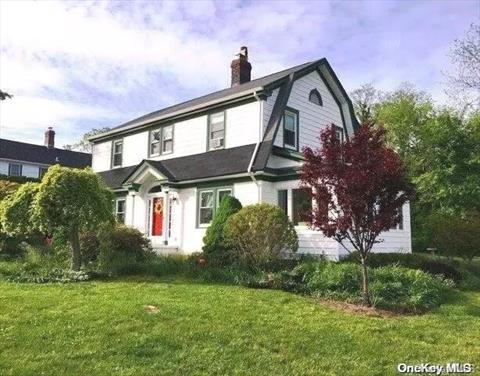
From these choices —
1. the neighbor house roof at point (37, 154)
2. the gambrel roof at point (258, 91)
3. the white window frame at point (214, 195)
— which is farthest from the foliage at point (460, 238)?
the neighbor house roof at point (37, 154)

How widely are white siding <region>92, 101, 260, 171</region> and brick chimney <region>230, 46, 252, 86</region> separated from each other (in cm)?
404

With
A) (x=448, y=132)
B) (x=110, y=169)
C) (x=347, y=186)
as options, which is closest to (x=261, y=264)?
(x=347, y=186)

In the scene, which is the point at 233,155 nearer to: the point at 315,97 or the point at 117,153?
the point at 315,97

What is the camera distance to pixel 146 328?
23.0 ft

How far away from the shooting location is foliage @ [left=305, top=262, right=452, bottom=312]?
31.0 ft

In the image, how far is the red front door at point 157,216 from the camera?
2031 cm

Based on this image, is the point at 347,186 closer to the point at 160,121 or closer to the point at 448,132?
the point at 160,121

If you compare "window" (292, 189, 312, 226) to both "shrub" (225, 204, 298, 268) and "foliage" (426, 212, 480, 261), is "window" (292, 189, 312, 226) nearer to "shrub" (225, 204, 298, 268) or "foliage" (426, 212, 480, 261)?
"shrub" (225, 204, 298, 268)

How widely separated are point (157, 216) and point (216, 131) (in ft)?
14.7

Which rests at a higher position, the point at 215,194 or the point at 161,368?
the point at 215,194

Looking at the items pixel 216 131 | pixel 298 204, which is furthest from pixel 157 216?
pixel 298 204

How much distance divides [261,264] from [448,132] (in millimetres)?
16656

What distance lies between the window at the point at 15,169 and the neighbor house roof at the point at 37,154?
626 mm

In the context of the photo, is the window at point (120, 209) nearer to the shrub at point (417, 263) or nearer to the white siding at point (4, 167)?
the shrub at point (417, 263)
